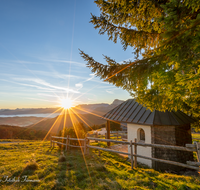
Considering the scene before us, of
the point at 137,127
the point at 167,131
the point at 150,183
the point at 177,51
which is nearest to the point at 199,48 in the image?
the point at 177,51

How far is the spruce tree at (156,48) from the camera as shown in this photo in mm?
3215

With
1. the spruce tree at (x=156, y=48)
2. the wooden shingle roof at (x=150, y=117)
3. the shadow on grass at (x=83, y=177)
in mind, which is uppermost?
the spruce tree at (x=156, y=48)

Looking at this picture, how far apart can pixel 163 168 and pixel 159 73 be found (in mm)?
7693

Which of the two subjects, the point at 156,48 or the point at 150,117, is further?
the point at 150,117

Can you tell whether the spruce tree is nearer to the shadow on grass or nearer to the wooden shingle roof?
the wooden shingle roof

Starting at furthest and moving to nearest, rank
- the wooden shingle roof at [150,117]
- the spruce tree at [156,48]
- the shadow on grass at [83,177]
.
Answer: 1. the wooden shingle roof at [150,117]
2. the shadow on grass at [83,177]
3. the spruce tree at [156,48]

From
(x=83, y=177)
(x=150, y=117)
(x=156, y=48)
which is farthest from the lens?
(x=150, y=117)

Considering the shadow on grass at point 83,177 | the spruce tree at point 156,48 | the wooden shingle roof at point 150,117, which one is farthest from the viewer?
the wooden shingle roof at point 150,117

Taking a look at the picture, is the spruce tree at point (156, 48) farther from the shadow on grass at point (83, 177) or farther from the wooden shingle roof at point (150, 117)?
the shadow on grass at point (83, 177)

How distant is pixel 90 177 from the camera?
516 cm

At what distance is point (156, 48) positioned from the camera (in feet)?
13.8

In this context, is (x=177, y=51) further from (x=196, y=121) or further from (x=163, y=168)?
(x=196, y=121)

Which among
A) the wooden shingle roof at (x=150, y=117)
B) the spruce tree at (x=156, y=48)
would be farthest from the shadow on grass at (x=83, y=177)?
Result: the wooden shingle roof at (x=150, y=117)

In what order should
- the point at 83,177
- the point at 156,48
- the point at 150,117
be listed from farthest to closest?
the point at 150,117 < the point at 83,177 < the point at 156,48
